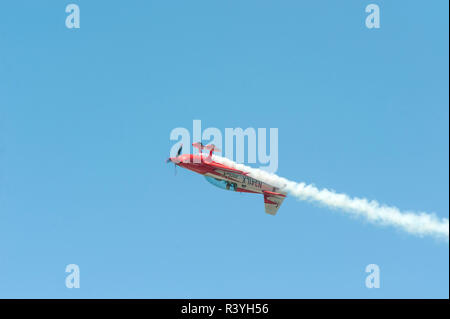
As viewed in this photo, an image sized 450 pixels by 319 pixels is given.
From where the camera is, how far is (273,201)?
10312 centimetres

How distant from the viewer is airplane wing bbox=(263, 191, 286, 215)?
102625 mm

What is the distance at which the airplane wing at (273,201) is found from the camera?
103 meters

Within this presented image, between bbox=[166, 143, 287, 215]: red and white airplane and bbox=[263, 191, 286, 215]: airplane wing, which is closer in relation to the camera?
bbox=[166, 143, 287, 215]: red and white airplane

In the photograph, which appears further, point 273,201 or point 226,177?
point 273,201

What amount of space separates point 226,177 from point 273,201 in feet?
→ 27.7

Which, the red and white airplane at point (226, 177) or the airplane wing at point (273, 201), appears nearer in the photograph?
the red and white airplane at point (226, 177)

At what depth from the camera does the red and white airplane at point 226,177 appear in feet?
319

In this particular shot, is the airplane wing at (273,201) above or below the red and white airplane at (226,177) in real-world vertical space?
below

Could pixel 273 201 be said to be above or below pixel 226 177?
below
